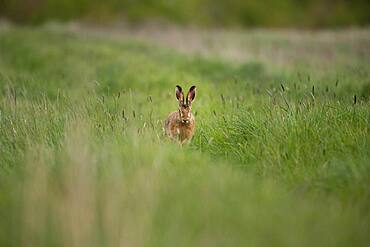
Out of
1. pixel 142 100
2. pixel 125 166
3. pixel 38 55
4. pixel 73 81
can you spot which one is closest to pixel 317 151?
pixel 125 166

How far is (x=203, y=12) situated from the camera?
38938 mm

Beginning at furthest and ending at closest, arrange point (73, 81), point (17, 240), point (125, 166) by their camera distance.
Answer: point (73, 81) < point (125, 166) < point (17, 240)

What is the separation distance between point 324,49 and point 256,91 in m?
9.82

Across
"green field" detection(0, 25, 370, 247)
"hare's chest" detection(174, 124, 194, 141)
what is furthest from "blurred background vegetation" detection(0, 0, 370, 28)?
"hare's chest" detection(174, 124, 194, 141)

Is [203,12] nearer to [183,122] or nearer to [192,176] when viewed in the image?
[183,122]

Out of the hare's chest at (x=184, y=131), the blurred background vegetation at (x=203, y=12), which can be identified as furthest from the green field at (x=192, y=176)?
the blurred background vegetation at (x=203, y=12)

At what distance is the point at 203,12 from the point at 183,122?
34555 mm

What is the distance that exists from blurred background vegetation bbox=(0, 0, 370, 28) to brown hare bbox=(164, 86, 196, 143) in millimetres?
29930

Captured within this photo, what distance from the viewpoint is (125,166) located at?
4207 millimetres

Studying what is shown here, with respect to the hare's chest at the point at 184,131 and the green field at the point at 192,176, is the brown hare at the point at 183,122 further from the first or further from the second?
the green field at the point at 192,176

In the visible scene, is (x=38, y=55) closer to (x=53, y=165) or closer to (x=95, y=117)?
(x=95, y=117)

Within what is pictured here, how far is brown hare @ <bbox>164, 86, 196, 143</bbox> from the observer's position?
5496 millimetres

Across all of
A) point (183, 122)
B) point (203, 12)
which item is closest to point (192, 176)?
point (183, 122)

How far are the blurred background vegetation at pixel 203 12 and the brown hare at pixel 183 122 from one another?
29.9m
